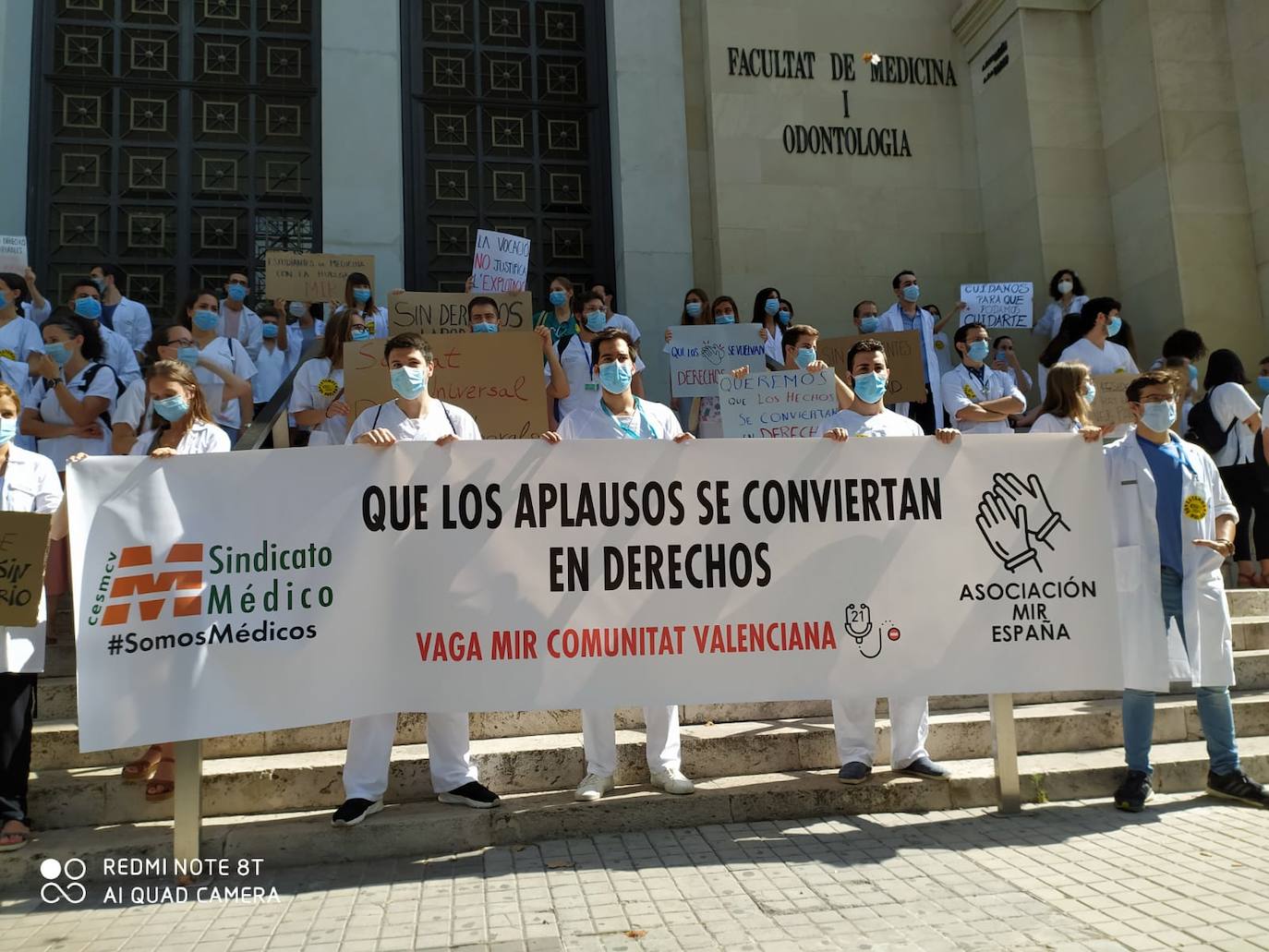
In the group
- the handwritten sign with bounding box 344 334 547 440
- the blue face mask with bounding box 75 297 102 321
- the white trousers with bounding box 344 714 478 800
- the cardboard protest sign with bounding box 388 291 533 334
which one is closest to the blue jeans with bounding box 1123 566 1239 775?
the white trousers with bounding box 344 714 478 800

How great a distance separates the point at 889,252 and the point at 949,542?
8.94 metres

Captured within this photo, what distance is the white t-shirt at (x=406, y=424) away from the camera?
197 inches

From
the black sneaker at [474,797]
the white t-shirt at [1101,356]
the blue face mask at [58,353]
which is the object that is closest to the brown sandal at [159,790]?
the black sneaker at [474,797]

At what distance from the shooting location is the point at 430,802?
4852 mm

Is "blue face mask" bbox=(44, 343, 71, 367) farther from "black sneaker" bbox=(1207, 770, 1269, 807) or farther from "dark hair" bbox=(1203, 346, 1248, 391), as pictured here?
"dark hair" bbox=(1203, 346, 1248, 391)

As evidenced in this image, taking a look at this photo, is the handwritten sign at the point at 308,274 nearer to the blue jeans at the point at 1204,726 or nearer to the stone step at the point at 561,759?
the stone step at the point at 561,759

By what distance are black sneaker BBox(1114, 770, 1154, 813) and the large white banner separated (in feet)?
1.71

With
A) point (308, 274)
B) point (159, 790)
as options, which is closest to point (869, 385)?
point (159, 790)

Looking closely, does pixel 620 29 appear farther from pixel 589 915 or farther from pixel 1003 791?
pixel 589 915

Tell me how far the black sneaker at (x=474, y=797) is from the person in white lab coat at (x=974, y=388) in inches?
187

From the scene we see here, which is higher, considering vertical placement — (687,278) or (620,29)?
(620,29)

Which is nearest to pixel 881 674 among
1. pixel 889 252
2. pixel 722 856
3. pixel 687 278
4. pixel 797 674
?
pixel 797 674

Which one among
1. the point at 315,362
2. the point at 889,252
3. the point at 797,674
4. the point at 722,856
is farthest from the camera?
the point at 889,252

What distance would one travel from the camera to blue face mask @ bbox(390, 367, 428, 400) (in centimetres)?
496
